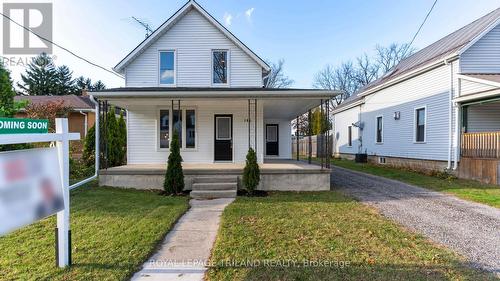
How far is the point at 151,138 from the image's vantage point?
37.0ft

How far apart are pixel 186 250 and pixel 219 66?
9.25 m

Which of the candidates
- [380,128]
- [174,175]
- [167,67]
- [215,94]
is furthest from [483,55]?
[167,67]

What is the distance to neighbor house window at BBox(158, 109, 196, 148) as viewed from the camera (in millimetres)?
11156

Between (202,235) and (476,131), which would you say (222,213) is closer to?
(202,235)

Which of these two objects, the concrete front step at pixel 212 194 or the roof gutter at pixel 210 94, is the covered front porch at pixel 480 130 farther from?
the concrete front step at pixel 212 194

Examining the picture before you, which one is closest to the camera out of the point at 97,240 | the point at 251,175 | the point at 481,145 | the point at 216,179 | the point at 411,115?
the point at 97,240

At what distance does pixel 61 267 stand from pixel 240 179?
5.80m

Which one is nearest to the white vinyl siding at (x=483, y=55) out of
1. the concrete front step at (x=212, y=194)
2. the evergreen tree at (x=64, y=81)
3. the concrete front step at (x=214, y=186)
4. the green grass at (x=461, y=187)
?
the green grass at (x=461, y=187)

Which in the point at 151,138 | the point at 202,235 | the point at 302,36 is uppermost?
the point at 302,36

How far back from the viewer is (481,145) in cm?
999

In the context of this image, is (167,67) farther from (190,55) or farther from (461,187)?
(461,187)

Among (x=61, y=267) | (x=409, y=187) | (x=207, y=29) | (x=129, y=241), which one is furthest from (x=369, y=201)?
(x=207, y=29)

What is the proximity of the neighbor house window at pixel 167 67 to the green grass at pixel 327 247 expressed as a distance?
751 cm

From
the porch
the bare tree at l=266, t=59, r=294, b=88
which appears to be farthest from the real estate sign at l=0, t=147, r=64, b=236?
the bare tree at l=266, t=59, r=294, b=88
